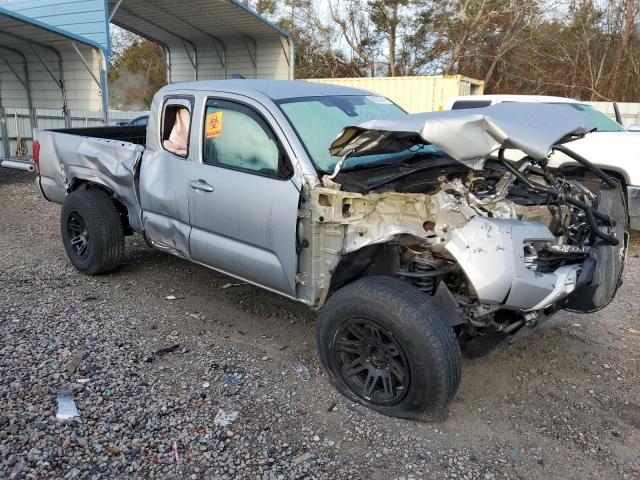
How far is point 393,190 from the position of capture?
3.14m

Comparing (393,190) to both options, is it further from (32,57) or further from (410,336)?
(32,57)

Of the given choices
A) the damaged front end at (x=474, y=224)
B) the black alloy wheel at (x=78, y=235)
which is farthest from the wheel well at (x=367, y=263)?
the black alloy wheel at (x=78, y=235)

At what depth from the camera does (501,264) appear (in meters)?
2.65

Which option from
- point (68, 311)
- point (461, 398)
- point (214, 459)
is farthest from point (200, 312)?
point (461, 398)

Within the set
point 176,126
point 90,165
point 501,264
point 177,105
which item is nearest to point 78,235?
point 90,165

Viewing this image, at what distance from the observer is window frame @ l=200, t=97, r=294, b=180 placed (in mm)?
3418

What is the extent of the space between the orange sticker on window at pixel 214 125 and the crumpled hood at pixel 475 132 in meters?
1.09

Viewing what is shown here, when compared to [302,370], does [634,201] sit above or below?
above

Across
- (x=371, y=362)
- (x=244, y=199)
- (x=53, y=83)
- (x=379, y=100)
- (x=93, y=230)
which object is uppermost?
(x=53, y=83)

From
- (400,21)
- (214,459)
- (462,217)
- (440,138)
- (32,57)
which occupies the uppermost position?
(400,21)

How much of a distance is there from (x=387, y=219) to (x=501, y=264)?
0.70 meters

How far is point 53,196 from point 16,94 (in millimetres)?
15047

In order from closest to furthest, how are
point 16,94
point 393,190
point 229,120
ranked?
1. point 393,190
2. point 229,120
3. point 16,94

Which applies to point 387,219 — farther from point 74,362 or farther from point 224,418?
point 74,362
